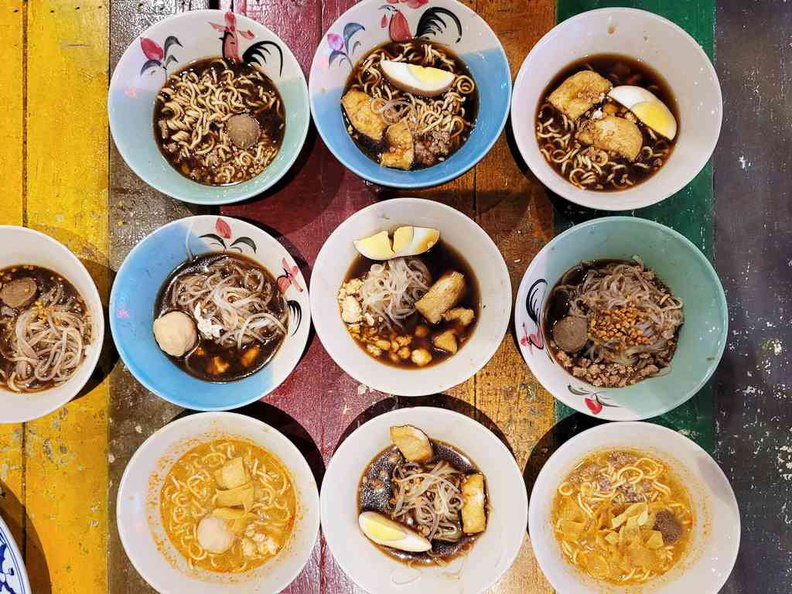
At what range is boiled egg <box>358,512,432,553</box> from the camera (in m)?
2.38

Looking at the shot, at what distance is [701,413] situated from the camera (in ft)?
8.32

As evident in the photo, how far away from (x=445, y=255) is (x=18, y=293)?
68.1 inches

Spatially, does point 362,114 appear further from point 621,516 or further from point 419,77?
point 621,516

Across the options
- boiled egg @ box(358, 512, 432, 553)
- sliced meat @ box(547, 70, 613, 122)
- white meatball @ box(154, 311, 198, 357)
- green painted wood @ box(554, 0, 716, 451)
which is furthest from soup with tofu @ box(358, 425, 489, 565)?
sliced meat @ box(547, 70, 613, 122)

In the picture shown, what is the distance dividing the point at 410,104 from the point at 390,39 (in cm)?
28

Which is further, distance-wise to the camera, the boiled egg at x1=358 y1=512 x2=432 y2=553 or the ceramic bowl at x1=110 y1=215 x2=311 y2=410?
the boiled egg at x1=358 y1=512 x2=432 y2=553

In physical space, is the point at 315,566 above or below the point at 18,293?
below

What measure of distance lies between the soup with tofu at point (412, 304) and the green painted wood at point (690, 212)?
1.71 ft

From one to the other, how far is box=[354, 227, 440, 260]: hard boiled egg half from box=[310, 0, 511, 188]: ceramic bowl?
183 mm

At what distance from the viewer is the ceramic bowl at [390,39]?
225 centimetres

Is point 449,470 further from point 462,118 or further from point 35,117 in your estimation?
point 35,117

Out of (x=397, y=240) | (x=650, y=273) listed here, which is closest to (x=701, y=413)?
(x=650, y=273)

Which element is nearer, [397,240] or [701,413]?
[397,240]

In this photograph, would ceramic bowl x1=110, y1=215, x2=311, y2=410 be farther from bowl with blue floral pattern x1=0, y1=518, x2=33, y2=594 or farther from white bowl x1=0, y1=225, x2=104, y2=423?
bowl with blue floral pattern x1=0, y1=518, x2=33, y2=594
